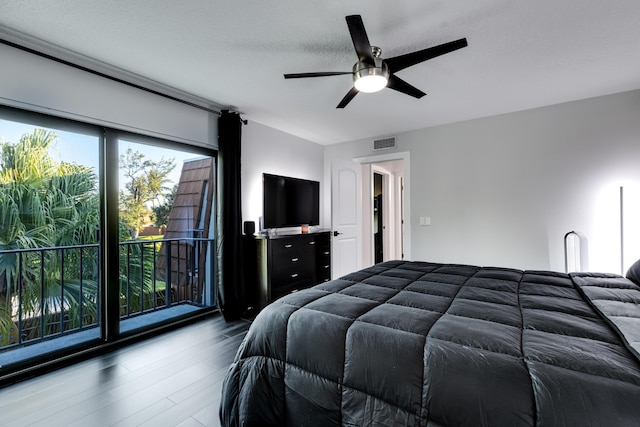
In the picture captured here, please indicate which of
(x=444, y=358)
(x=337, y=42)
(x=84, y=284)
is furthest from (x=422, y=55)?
→ (x=84, y=284)

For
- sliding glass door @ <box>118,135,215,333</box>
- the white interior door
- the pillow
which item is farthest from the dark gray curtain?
the pillow

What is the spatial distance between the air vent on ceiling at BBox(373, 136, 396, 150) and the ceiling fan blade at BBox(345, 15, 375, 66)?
266 centimetres

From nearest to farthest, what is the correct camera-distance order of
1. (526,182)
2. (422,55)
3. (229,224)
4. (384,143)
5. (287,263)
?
(422,55) → (229,224) → (526,182) → (287,263) → (384,143)

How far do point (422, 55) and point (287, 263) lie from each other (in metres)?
2.70

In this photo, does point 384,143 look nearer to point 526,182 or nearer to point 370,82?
point 526,182

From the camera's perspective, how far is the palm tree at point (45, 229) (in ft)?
7.36

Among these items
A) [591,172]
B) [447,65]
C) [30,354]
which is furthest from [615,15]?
[30,354]

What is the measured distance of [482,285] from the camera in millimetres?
1876

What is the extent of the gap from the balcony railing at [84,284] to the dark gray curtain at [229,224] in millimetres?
323

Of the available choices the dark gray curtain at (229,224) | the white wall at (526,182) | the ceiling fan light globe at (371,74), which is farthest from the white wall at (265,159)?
the ceiling fan light globe at (371,74)

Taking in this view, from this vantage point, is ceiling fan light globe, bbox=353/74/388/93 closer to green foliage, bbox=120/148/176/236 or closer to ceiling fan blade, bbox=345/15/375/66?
ceiling fan blade, bbox=345/15/375/66

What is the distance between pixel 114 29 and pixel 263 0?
108 cm

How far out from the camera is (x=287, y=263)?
369 centimetres

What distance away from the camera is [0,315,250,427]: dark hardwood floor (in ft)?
5.59
